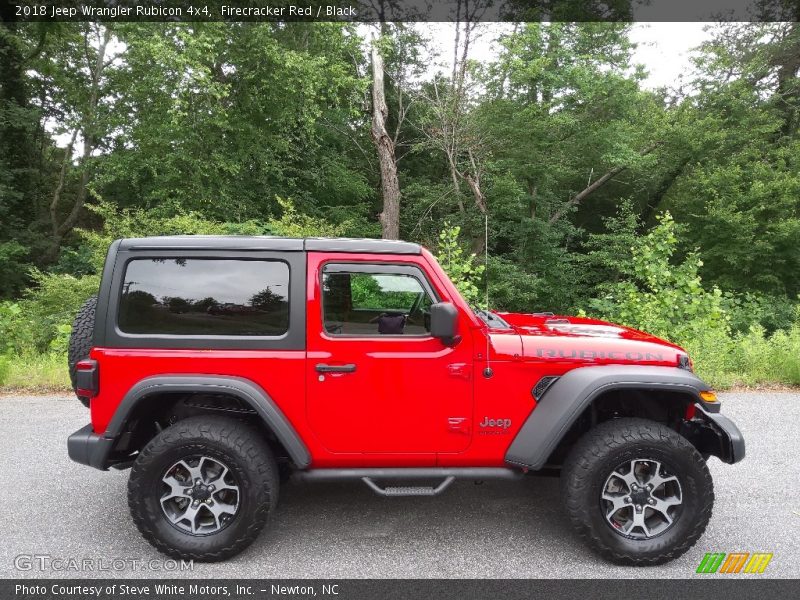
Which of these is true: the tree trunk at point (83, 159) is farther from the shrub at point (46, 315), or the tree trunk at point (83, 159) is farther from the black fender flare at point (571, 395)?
the black fender flare at point (571, 395)

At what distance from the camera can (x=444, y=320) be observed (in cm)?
280

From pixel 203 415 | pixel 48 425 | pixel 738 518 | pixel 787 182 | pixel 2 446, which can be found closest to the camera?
pixel 203 415

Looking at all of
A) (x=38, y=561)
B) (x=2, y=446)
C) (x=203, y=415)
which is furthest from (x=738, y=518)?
(x=2, y=446)

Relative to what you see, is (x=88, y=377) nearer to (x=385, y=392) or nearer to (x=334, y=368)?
(x=334, y=368)

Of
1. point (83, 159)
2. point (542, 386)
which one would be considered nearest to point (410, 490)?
point (542, 386)

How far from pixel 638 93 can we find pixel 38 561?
15302mm

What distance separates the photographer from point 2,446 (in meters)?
4.46

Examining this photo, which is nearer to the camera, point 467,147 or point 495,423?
point 495,423

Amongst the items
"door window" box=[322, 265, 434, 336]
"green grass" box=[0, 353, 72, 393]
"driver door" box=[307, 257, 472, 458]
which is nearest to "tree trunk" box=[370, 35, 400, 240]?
"green grass" box=[0, 353, 72, 393]

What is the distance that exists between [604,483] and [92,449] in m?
2.84

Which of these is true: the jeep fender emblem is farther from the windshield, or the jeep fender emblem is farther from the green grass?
the green grass

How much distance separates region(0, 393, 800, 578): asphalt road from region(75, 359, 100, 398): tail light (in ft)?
3.05

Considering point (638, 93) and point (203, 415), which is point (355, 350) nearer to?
point (203, 415)

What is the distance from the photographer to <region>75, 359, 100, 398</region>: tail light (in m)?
2.86
